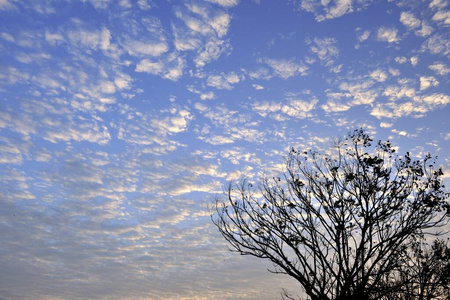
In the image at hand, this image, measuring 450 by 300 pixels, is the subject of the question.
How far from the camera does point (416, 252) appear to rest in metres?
20.1

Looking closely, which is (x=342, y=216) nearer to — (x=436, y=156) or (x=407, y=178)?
(x=407, y=178)

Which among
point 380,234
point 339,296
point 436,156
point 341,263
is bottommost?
point 339,296

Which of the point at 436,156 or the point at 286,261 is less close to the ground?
the point at 436,156

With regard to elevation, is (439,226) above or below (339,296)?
above

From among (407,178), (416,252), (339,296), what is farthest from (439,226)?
(416,252)

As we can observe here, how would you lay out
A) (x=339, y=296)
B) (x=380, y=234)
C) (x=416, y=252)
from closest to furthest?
(x=339, y=296)
(x=380, y=234)
(x=416, y=252)

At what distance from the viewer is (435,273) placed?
20344 millimetres

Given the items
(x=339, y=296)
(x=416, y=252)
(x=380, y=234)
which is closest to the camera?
(x=339, y=296)

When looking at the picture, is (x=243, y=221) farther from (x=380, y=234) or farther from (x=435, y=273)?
(x=435, y=273)

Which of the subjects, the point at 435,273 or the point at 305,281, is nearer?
the point at 305,281

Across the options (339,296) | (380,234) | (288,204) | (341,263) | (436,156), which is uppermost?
(436,156)

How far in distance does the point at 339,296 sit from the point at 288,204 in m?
3.69

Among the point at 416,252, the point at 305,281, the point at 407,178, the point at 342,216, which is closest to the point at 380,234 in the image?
the point at 342,216

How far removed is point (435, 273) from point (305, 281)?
13.8 m
